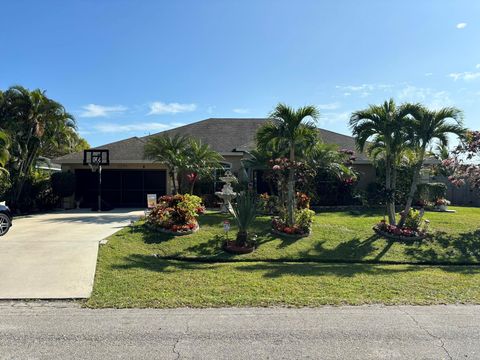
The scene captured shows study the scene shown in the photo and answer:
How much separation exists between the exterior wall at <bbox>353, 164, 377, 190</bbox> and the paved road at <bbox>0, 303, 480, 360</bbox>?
14.6m

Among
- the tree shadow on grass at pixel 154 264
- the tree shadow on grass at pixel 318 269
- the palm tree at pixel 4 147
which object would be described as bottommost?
the tree shadow on grass at pixel 318 269

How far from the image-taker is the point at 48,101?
17281 millimetres

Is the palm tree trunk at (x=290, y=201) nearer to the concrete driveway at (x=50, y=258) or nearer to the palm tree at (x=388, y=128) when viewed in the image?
the palm tree at (x=388, y=128)

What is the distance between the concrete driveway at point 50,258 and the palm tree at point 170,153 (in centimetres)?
361

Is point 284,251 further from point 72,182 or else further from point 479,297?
point 72,182

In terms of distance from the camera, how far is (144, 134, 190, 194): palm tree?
1653 centimetres

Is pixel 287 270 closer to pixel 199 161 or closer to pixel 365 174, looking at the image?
pixel 199 161

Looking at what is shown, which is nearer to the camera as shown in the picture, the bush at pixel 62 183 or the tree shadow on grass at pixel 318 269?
the tree shadow on grass at pixel 318 269

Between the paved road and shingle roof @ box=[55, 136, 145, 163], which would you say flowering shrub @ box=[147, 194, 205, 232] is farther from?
shingle roof @ box=[55, 136, 145, 163]

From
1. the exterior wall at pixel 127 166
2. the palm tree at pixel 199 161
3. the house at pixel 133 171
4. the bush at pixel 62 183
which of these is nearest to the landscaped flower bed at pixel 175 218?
the palm tree at pixel 199 161

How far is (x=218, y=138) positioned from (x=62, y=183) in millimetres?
8497

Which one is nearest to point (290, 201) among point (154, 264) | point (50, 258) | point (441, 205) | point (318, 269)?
point (318, 269)

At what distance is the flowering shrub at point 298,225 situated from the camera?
11797mm

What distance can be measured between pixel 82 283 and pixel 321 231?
7.70 metres
